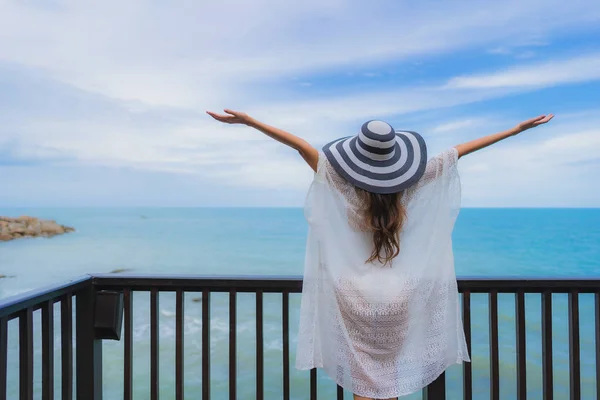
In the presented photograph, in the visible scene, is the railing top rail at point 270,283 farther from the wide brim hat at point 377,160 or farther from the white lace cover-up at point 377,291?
the wide brim hat at point 377,160

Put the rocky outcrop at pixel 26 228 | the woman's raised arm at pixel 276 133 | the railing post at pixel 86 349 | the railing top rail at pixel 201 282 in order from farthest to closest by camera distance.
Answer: the rocky outcrop at pixel 26 228, the railing post at pixel 86 349, the railing top rail at pixel 201 282, the woman's raised arm at pixel 276 133

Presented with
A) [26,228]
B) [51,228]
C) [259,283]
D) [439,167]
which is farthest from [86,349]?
[51,228]

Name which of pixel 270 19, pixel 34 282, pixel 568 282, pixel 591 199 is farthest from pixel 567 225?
pixel 568 282

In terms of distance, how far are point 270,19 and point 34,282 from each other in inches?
596

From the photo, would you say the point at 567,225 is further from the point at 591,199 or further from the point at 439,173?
the point at 439,173

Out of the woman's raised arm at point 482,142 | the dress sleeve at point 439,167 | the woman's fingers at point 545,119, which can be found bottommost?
the dress sleeve at point 439,167

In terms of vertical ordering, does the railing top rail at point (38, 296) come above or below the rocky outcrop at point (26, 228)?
above

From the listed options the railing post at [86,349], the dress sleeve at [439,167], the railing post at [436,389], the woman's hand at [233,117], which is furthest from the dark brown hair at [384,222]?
the railing post at [86,349]

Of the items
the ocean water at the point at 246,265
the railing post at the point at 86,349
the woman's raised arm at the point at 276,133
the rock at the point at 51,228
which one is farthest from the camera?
the rock at the point at 51,228

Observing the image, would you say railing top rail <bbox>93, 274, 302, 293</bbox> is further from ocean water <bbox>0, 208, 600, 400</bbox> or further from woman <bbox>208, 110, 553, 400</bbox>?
ocean water <bbox>0, 208, 600, 400</bbox>

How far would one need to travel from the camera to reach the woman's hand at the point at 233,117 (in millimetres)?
1656

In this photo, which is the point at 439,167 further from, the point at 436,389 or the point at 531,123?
the point at 436,389

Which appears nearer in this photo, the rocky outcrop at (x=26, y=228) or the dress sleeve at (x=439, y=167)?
the dress sleeve at (x=439, y=167)

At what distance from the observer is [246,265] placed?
2355 cm
